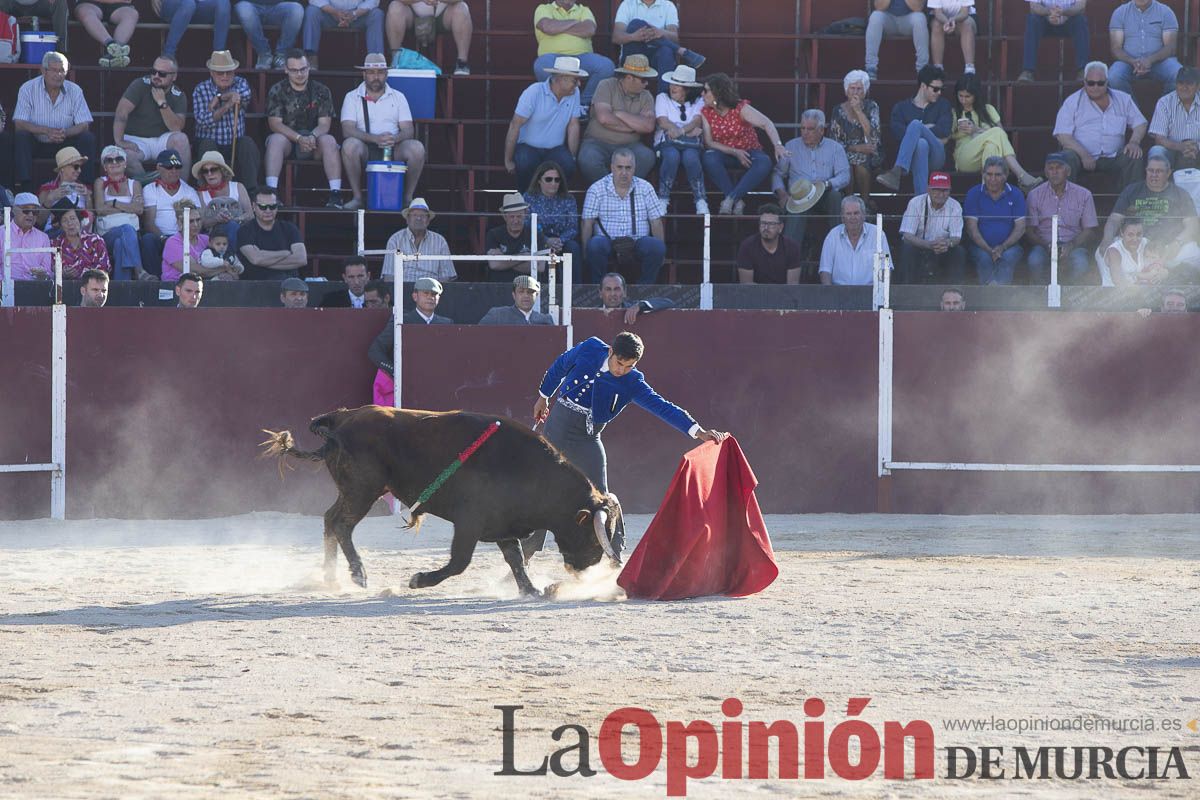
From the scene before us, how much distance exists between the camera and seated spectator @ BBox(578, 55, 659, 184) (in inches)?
584

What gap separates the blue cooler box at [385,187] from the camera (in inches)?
573

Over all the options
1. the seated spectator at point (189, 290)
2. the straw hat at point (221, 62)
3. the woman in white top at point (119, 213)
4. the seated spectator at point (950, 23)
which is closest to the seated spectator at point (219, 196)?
the woman in white top at point (119, 213)

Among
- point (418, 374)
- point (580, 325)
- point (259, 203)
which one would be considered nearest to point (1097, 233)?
point (580, 325)

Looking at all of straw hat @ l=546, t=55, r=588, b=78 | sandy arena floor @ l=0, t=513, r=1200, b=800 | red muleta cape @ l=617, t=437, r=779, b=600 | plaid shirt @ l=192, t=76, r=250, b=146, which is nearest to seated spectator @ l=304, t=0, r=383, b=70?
plaid shirt @ l=192, t=76, r=250, b=146

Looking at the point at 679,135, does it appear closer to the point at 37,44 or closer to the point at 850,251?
the point at 850,251

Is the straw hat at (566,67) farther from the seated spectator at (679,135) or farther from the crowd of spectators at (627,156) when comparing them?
the seated spectator at (679,135)

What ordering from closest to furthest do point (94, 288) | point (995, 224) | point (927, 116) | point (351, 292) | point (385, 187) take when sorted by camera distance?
point (94, 288), point (351, 292), point (995, 224), point (385, 187), point (927, 116)

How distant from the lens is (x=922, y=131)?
15.1m

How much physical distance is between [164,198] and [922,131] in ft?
20.7

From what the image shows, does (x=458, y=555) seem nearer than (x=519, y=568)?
Yes

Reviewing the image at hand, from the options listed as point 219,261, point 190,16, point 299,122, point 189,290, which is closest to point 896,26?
point 299,122

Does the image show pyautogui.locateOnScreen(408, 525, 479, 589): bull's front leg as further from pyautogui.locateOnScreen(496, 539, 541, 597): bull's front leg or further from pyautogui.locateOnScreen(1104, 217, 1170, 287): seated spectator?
pyautogui.locateOnScreen(1104, 217, 1170, 287): seated spectator

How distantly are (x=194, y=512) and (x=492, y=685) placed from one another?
6.30 meters

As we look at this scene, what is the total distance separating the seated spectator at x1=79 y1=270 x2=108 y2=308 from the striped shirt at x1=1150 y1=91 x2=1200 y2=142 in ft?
29.1
